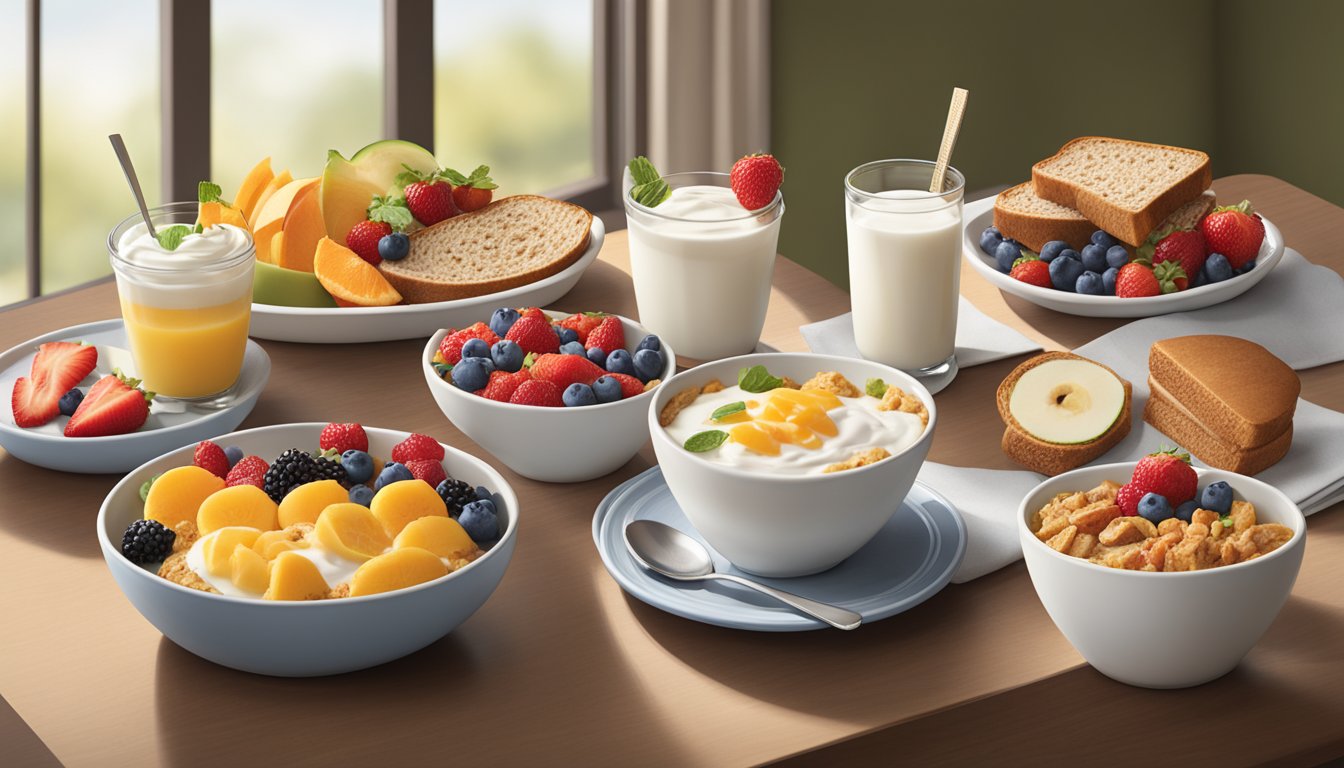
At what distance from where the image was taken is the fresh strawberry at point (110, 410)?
4.93ft

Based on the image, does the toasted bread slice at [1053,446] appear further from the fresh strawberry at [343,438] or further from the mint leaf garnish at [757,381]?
the fresh strawberry at [343,438]

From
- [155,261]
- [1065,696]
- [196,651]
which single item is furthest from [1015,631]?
[155,261]

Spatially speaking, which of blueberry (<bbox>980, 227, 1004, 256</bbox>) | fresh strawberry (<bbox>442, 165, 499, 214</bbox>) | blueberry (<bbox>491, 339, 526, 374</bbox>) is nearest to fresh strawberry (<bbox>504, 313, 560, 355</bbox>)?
blueberry (<bbox>491, 339, 526, 374</bbox>)

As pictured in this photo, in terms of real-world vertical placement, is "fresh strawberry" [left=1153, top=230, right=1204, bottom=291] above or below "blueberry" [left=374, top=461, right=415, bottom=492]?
above

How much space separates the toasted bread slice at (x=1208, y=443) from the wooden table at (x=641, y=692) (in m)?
0.12

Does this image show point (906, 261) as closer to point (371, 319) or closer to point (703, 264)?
point (703, 264)

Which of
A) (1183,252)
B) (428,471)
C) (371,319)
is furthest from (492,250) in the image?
(1183,252)

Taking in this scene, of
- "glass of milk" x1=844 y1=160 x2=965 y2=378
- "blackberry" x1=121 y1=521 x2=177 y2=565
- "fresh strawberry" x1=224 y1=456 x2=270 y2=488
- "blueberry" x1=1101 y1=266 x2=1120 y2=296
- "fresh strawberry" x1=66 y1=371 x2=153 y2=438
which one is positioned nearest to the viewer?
"blackberry" x1=121 y1=521 x2=177 y2=565

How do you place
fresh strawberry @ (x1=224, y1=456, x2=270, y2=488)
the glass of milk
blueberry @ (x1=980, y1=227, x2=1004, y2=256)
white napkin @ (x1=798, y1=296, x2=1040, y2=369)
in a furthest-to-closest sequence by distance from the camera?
blueberry @ (x1=980, y1=227, x2=1004, y2=256) → white napkin @ (x1=798, y1=296, x2=1040, y2=369) → the glass of milk → fresh strawberry @ (x1=224, y1=456, x2=270, y2=488)

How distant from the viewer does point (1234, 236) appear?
189 cm

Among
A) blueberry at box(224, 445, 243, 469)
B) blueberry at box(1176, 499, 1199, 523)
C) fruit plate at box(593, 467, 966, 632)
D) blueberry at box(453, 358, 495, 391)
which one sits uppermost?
blueberry at box(453, 358, 495, 391)

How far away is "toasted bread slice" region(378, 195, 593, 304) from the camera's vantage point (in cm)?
184

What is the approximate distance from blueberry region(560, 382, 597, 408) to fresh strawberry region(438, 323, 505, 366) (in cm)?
14

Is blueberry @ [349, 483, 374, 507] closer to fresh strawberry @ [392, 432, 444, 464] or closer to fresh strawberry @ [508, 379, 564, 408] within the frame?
fresh strawberry @ [392, 432, 444, 464]
